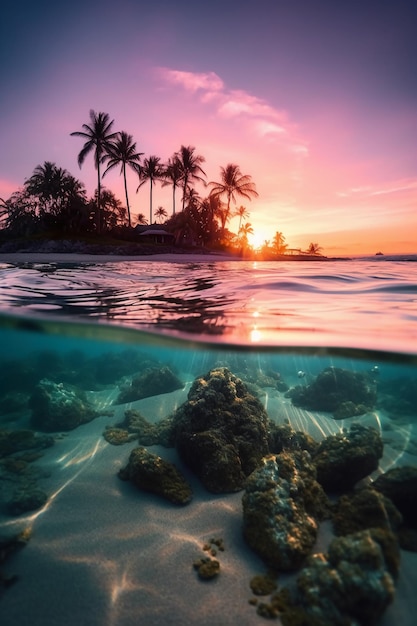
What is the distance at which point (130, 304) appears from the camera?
8562mm

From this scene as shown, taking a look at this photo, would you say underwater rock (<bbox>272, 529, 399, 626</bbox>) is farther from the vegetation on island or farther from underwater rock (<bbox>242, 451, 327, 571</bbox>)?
the vegetation on island

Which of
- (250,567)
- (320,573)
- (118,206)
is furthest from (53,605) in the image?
(118,206)

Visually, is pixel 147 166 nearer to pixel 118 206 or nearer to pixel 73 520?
pixel 118 206

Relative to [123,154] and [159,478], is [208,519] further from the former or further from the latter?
[123,154]

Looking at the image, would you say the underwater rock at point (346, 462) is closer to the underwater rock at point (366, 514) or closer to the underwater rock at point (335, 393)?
the underwater rock at point (366, 514)

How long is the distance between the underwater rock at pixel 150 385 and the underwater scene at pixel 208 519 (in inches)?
142

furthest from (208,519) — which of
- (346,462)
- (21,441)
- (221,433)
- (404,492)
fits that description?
(21,441)

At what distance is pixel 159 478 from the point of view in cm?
777

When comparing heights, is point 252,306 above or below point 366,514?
above

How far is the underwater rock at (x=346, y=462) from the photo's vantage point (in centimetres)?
777

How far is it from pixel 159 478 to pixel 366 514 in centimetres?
427

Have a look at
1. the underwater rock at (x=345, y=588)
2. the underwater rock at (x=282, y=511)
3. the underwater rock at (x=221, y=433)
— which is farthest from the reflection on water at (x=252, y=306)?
the underwater rock at (x=345, y=588)

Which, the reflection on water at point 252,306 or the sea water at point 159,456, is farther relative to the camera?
the reflection on water at point 252,306

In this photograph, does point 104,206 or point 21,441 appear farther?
point 104,206
